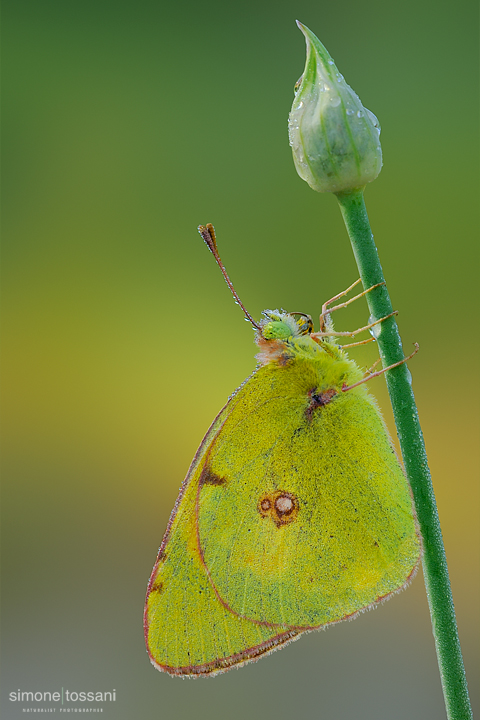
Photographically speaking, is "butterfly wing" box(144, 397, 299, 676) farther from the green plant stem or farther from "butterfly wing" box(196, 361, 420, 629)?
the green plant stem

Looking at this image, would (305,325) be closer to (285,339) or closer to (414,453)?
(285,339)

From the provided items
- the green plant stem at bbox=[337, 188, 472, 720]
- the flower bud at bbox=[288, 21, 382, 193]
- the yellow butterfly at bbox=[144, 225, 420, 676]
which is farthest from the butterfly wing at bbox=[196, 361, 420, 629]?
the flower bud at bbox=[288, 21, 382, 193]

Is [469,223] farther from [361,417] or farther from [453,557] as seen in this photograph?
[361,417]

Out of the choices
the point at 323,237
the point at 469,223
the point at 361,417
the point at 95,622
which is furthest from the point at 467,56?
the point at 95,622

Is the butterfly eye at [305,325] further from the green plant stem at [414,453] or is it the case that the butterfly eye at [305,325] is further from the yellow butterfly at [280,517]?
the green plant stem at [414,453]

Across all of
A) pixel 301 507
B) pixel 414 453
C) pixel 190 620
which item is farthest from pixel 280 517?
pixel 414 453

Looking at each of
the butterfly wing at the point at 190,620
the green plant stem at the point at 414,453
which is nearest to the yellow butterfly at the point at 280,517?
the butterfly wing at the point at 190,620
